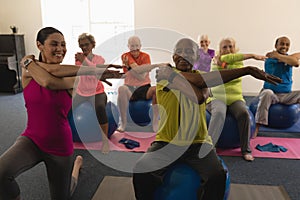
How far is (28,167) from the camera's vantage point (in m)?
1.75

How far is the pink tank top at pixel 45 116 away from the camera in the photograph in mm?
1827

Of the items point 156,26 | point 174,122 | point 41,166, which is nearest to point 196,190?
point 174,122

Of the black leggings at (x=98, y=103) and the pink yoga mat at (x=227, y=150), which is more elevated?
the black leggings at (x=98, y=103)

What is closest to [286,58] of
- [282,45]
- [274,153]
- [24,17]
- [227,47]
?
[282,45]

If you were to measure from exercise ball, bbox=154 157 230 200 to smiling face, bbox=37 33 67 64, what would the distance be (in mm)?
941

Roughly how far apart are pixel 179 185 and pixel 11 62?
473 centimetres

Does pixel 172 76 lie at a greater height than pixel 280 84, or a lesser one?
greater

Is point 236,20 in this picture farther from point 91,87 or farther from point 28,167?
point 28,167

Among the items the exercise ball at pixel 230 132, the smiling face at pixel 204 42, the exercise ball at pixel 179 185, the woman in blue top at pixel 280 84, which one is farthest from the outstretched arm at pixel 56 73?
the smiling face at pixel 204 42

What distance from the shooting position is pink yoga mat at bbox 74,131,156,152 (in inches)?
120

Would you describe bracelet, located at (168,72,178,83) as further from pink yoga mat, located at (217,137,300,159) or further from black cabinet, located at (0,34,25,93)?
black cabinet, located at (0,34,25,93)

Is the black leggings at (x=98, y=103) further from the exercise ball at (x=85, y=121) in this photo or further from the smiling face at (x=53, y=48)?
the smiling face at (x=53, y=48)

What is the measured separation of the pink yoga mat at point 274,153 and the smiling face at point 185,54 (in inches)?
54.0

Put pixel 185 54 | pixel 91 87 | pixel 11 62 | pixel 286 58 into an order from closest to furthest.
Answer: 1. pixel 185 54
2. pixel 91 87
3. pixel 286 58
4. pixel 11 62
